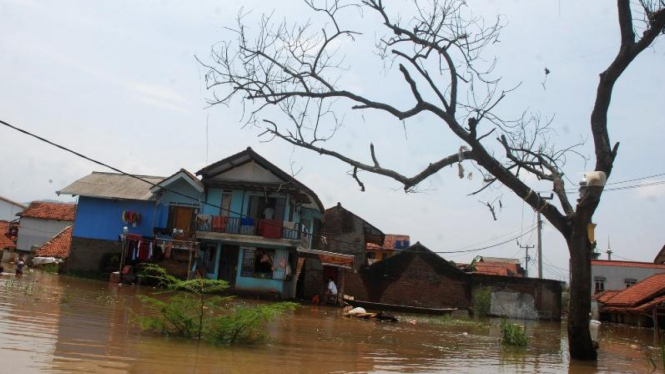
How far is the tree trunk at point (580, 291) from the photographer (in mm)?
10438

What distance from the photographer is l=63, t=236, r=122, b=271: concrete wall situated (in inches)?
1212

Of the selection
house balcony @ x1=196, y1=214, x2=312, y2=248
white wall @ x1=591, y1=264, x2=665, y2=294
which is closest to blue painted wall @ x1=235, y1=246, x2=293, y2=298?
house balcony @ x1=196, y1=214, x2=312, y2=248

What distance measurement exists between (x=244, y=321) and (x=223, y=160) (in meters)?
19.8

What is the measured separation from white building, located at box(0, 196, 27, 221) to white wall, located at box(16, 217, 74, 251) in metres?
12.7

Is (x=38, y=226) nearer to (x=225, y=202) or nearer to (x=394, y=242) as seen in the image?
(x=225, y=202)

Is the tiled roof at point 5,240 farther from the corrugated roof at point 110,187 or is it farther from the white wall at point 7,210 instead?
the corrugated roof at point 110,187

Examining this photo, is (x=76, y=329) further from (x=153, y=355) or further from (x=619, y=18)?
(x=619, y=18)

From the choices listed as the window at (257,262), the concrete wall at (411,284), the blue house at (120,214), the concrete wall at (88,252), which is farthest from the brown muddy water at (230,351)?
the concrete wall at (411,284)

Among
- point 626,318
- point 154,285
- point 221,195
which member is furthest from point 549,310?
point 154,285

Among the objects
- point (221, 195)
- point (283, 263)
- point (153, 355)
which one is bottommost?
point (153, 355)

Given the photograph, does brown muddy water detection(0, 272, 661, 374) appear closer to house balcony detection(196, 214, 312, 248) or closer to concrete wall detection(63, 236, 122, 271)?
house balcony detection(196, 214, 312, 248)

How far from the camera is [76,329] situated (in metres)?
9.48

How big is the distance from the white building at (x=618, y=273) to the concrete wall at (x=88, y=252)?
33.8 m

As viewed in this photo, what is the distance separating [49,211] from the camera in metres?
44.3
